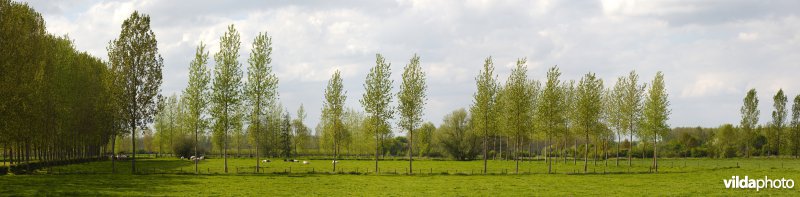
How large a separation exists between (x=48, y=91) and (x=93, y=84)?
16.9m

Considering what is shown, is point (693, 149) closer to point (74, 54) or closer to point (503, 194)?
point (503, 194)

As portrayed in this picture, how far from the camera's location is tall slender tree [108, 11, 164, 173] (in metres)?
75.9

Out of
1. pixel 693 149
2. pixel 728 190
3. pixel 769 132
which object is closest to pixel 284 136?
pixel 693 149

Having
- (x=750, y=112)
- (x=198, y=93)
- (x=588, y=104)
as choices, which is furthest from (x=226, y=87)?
(x=750, y=112)

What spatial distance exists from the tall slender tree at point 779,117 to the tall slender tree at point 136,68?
152471 mm

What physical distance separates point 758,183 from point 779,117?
398 ft

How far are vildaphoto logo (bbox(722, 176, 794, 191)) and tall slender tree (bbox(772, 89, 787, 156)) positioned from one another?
10672cm

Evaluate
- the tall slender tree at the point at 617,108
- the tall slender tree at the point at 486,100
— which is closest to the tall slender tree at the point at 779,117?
the tall slender tree at the point at 617,108

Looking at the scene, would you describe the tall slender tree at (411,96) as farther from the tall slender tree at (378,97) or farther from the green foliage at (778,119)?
the green foliage at (778,119)

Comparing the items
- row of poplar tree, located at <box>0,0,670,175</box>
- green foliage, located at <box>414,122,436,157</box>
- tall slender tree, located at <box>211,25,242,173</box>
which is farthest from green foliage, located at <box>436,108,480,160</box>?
tall slender tree, located at <box>211,25,242,173</box>

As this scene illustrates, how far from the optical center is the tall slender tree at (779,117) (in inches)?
6245

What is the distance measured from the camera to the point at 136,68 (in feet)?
252

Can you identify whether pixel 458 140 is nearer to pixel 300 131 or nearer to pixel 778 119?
pixel 300 131

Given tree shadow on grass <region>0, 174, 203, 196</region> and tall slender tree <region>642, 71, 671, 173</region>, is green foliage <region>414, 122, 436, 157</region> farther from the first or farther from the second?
tree shadow on grass <region>0, 174, 203, 196</region>
